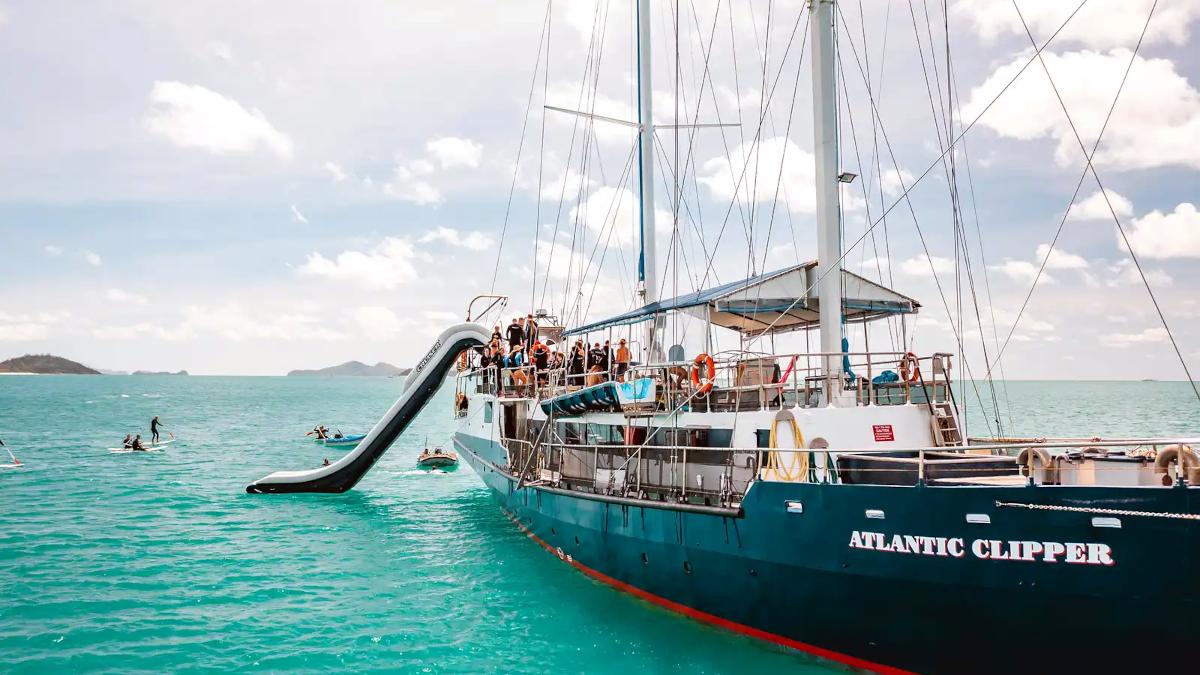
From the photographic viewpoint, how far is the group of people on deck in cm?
2108

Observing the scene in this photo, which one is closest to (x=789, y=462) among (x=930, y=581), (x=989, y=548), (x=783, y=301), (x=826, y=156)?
(x=930, y=581)

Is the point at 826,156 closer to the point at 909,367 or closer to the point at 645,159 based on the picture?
the point at 909,367

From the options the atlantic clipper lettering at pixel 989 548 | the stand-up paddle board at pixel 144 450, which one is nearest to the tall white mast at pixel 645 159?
the atlantic clipper lettering at pixel 989 548

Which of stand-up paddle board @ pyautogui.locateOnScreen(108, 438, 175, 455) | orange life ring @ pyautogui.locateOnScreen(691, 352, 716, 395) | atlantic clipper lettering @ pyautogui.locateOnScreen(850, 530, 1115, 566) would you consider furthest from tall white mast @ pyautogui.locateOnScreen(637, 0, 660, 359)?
stand-up paddle board @ pyautogui.locateOnScreen(108, 438, 175, 455)

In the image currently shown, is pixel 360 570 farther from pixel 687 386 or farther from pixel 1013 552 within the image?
pixel 1013 552

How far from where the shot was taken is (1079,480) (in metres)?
11.0

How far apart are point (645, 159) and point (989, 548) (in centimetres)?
2033

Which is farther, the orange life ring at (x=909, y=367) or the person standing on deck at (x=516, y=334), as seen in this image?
the person standing on deck at (x=516, y=334)

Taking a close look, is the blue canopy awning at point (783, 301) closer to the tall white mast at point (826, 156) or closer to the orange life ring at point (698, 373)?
the tall white mast at point (826, 156)

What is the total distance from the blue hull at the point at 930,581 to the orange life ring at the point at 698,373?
104 inches

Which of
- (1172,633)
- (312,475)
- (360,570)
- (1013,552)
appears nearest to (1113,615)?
(1172,633)

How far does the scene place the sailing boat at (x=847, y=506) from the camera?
970 cm

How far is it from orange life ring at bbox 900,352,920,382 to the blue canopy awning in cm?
240

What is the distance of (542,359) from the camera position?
24.6m
